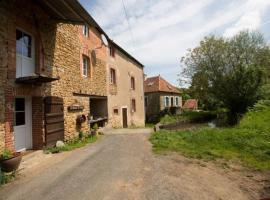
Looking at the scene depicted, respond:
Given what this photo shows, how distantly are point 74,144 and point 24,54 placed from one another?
4.03 meters

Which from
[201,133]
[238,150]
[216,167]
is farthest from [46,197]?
[201,133]

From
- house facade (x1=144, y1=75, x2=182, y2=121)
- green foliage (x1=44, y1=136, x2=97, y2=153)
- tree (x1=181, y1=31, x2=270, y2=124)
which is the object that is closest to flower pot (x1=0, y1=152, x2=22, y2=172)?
green foliage (x1=44, y1=136, x2=97, y2=153)

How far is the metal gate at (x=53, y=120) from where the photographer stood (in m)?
8.50

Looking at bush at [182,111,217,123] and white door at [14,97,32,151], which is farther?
bush at [182,111,217,123]

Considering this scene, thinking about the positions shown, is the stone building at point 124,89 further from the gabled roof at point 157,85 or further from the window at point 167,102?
the window at point 167,102

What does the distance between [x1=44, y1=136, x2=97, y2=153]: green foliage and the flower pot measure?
2.11m

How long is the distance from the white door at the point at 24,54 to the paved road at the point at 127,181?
314cm

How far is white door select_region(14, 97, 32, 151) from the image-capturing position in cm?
755

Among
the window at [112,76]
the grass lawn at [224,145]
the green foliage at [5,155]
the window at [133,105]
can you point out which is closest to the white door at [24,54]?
the green foliage at [5,155]

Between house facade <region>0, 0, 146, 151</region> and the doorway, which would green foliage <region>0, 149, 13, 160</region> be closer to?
house facade <region>0, 0, 146, 151</region>

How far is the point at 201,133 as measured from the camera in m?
10.9

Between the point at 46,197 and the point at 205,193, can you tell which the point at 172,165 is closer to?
the point at 205,193

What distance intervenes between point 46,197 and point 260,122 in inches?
454

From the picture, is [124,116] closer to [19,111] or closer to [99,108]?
A: [99,108]
